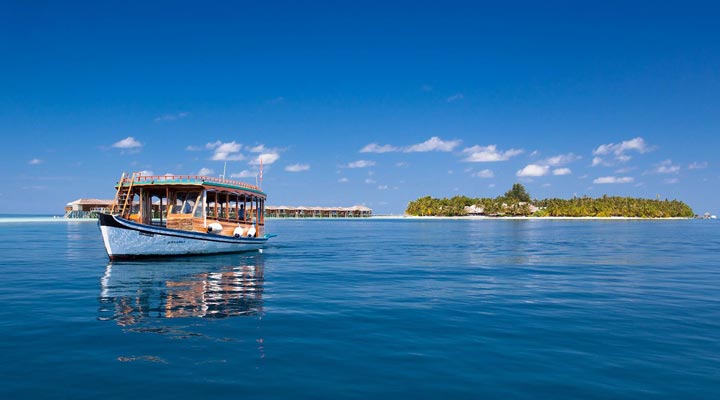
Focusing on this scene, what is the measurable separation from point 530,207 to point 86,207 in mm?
147052

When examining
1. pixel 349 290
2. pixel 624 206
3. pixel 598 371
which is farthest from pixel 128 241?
pixel 624 206

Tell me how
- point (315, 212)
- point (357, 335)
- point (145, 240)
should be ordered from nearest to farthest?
point (357, 335)
point (145, 240)
point (315, 212)

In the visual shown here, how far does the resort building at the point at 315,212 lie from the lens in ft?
482

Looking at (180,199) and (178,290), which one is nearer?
(178,290)

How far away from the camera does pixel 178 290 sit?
52.9 feet

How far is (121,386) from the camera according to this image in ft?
24.0

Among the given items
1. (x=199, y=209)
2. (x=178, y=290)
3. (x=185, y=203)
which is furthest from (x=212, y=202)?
(x=178, y=290)

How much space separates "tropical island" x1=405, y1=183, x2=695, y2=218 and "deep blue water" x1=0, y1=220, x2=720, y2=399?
6451 inches

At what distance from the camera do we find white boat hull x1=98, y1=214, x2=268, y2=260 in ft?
76.7

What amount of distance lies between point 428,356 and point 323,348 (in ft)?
6.80

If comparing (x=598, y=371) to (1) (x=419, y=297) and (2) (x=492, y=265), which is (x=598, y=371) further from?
(2) (x=492, y=265)

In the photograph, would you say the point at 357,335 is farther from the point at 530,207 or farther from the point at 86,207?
the point at 530,207

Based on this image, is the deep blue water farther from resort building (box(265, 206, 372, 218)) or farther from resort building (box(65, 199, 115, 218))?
resort building (box(265, 206, 372, 218))

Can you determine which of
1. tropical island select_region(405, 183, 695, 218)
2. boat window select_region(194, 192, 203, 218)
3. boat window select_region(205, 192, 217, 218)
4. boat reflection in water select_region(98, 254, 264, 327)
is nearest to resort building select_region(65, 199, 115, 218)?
boat window select_region(205, 192, 217, 218)
